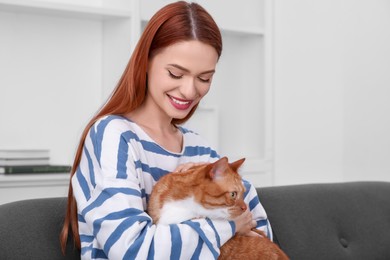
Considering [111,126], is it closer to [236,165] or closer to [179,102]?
[179,102]

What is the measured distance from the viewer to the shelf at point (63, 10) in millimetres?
2709

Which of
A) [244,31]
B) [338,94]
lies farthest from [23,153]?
[338,94]

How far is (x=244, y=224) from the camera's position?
1.51m

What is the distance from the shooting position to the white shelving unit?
2.86 metres

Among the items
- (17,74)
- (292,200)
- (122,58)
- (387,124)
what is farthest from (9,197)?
(387,124)

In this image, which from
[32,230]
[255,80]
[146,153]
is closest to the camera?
[32,230]

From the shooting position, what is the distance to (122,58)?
115 inches

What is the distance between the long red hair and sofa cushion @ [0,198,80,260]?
1.0 inches

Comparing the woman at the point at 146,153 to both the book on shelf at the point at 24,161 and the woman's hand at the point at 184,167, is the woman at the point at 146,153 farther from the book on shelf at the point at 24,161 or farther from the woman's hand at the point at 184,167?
the book on shelf at the point at 24,161

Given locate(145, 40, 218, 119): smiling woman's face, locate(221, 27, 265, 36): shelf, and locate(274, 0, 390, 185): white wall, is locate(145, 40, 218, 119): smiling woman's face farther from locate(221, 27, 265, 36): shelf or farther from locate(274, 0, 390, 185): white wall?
locate(274, 0, 390, 185): white wall

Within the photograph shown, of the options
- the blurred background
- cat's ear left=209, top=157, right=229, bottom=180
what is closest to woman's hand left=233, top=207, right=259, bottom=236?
cat's ear left=209, top=157, right=229, bottom=180

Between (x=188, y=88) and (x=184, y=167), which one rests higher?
(x=188, y=88)

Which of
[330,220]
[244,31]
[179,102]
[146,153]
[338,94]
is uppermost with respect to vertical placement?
[244,31]

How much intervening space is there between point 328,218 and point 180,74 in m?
0.77
